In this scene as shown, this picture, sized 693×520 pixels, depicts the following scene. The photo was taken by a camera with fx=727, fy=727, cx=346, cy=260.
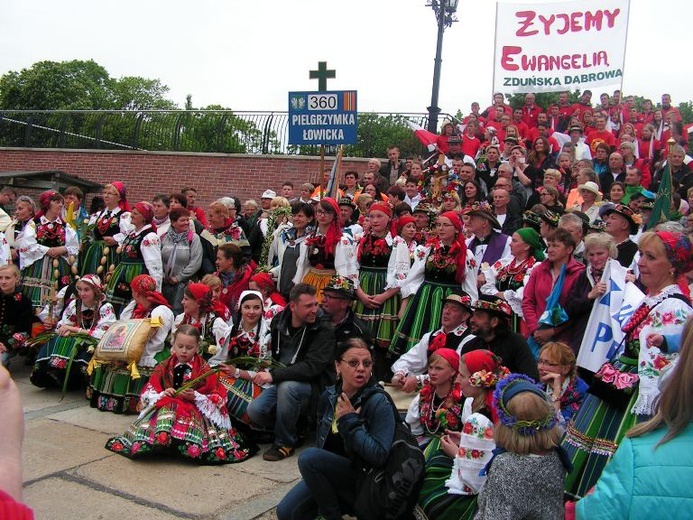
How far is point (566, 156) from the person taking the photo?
11.0 m

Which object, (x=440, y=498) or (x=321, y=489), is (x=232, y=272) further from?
(x=440, y=498)

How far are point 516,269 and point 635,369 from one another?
9.03 ft

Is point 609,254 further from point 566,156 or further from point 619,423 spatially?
point 566,156

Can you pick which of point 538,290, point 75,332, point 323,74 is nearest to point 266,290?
point 75,332

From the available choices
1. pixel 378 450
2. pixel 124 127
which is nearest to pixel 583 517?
pixel 378 450

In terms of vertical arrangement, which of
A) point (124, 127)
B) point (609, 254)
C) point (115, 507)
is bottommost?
point (115, 507)

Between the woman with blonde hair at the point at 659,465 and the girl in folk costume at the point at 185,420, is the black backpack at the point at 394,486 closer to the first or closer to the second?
the girl in folk costume at the point at 185,420

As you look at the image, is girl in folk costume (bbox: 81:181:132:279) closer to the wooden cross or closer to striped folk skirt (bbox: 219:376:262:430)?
the wooden cross

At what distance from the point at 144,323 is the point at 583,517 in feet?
18.1

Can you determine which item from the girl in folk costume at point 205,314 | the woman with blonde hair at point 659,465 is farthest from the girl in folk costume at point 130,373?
the woman with blonde hair at point 659,465

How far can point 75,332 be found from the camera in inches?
291

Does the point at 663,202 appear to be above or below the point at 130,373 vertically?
above

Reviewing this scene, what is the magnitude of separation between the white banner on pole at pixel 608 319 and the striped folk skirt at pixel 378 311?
2.36m

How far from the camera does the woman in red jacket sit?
19.1ft
